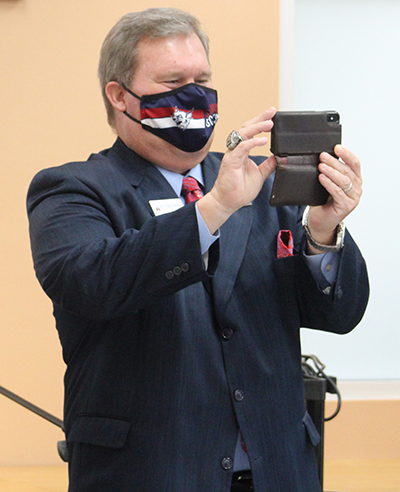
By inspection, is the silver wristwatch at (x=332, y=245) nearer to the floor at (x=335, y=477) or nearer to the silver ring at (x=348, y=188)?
the silver ring at (x=348, y=188)

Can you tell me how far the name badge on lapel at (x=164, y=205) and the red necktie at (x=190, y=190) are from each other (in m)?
0.05

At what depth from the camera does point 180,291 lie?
1.11 metres

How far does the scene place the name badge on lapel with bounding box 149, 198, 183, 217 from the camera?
45.3 inches

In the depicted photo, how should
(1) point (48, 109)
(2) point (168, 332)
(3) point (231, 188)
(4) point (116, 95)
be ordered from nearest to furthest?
(3) point (231, 188)
(2) point (168, 332)
(4) point (116, 95)
(1) point (48, 109)

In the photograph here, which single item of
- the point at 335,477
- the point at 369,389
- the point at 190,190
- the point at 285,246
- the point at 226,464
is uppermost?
the point at 190,190

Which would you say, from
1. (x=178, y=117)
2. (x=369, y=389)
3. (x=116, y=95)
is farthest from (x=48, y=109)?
(x=369, y=389)

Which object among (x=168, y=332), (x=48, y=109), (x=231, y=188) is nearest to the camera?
(x=231, y=188)

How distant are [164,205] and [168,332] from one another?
24 cm

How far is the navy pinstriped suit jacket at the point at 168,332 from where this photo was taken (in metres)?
0.98

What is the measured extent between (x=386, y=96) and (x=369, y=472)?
5.94 feet

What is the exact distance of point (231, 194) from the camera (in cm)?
97

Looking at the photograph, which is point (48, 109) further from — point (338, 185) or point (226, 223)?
point (338, 185)

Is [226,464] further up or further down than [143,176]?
further down

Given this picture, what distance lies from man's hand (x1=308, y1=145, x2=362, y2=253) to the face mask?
29 cm
